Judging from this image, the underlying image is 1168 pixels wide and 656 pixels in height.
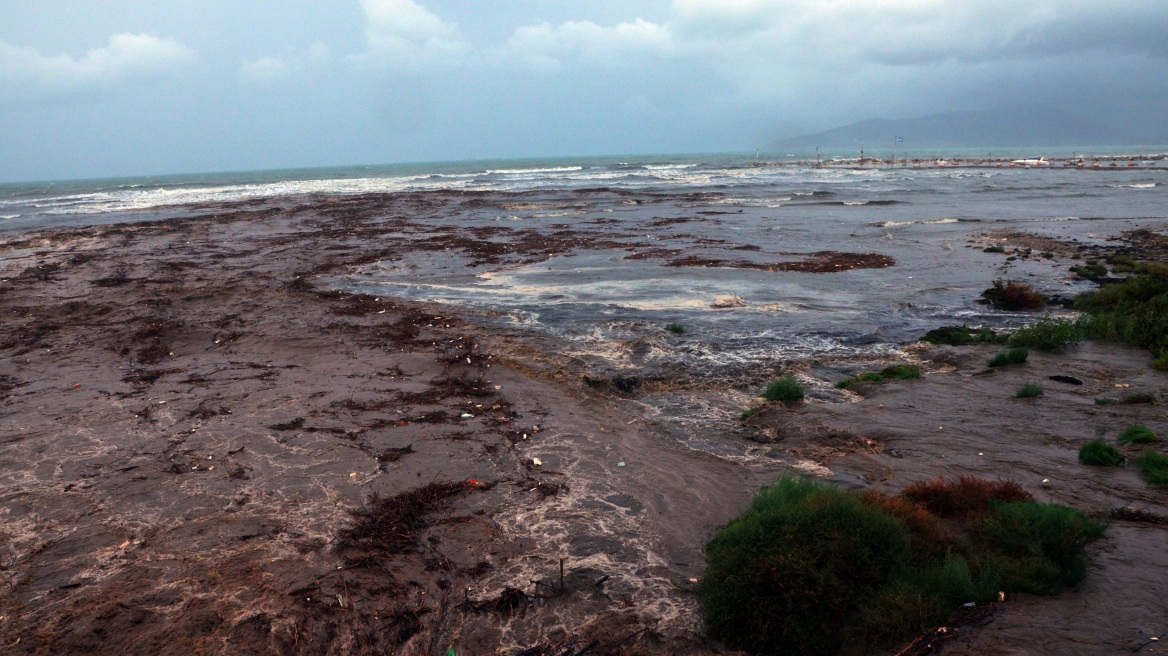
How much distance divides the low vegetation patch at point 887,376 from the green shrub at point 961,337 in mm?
1843

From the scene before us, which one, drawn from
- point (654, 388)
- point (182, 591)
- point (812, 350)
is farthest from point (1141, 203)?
point (182, 591)

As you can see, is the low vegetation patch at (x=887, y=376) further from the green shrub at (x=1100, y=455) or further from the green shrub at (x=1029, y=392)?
the green shrub at (x=1100, y=455)

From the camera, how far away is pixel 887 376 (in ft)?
31.3

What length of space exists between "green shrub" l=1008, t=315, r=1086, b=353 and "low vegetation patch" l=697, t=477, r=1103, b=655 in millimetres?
6355

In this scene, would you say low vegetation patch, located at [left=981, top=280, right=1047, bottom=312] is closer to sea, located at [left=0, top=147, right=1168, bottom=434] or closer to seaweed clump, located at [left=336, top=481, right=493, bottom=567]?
sea, located at [left=0, top=147, right=1168, bottom=434]

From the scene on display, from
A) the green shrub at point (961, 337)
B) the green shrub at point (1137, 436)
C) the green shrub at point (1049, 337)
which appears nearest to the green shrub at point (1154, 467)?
the green shrub at point (1137, 436)

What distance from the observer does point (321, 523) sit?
5.84 meters

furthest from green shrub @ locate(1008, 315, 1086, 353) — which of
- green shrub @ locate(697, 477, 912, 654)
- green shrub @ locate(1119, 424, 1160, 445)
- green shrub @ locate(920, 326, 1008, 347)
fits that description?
green shrub @ locate(697, 477, 912, 654)

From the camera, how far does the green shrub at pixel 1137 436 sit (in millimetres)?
6965

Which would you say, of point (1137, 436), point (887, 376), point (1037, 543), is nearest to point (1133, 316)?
point (887, 376)

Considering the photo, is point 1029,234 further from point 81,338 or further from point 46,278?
point 46,278

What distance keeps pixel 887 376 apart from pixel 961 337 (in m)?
2.61

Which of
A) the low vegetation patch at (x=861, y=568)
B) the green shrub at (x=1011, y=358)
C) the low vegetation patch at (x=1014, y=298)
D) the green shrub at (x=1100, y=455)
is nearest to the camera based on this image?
the low vegetation patch at (x=861, y=568)

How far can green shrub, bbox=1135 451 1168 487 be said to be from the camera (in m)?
6.08
